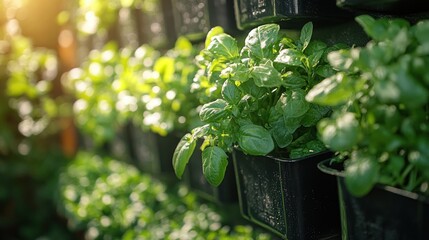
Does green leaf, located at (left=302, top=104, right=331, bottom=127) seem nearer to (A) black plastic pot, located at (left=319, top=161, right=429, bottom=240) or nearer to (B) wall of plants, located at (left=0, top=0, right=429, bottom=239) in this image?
(B) wall of plants, located at (left=0, top=0, right=429, bottom=239)

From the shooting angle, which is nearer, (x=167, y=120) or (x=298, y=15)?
(x=298, y=15)

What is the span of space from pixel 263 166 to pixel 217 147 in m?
0.10

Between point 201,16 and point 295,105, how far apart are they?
558 millimetres

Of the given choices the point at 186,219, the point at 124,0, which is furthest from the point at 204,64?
the point at 124,0

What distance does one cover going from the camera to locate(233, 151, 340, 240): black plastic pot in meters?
0.81

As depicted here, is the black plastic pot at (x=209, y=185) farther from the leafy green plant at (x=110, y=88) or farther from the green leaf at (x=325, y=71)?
the green leaf at (x=325, y=71)

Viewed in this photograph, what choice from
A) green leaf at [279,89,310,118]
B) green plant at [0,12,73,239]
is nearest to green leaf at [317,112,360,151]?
green leaf at [279,89,310,118]

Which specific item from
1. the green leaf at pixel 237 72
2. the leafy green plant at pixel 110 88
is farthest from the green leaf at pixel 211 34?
the leafy green plant at pixel 110 88

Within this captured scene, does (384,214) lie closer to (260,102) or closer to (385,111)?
(385,111)

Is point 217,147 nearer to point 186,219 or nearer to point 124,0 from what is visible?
point 186,219

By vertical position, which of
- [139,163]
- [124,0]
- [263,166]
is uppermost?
[124,0]

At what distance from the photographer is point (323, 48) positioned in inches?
33.5

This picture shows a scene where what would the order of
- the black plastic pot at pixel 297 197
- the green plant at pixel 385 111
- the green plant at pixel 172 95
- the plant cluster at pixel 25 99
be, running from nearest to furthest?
1. the green plant at pixel 385 111
2. the black plastic pot at pixel 297 197
3. the green plant at pixel 172 95
4. the plant cluster at pixel 25 99

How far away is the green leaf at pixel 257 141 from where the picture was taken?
0.78m
